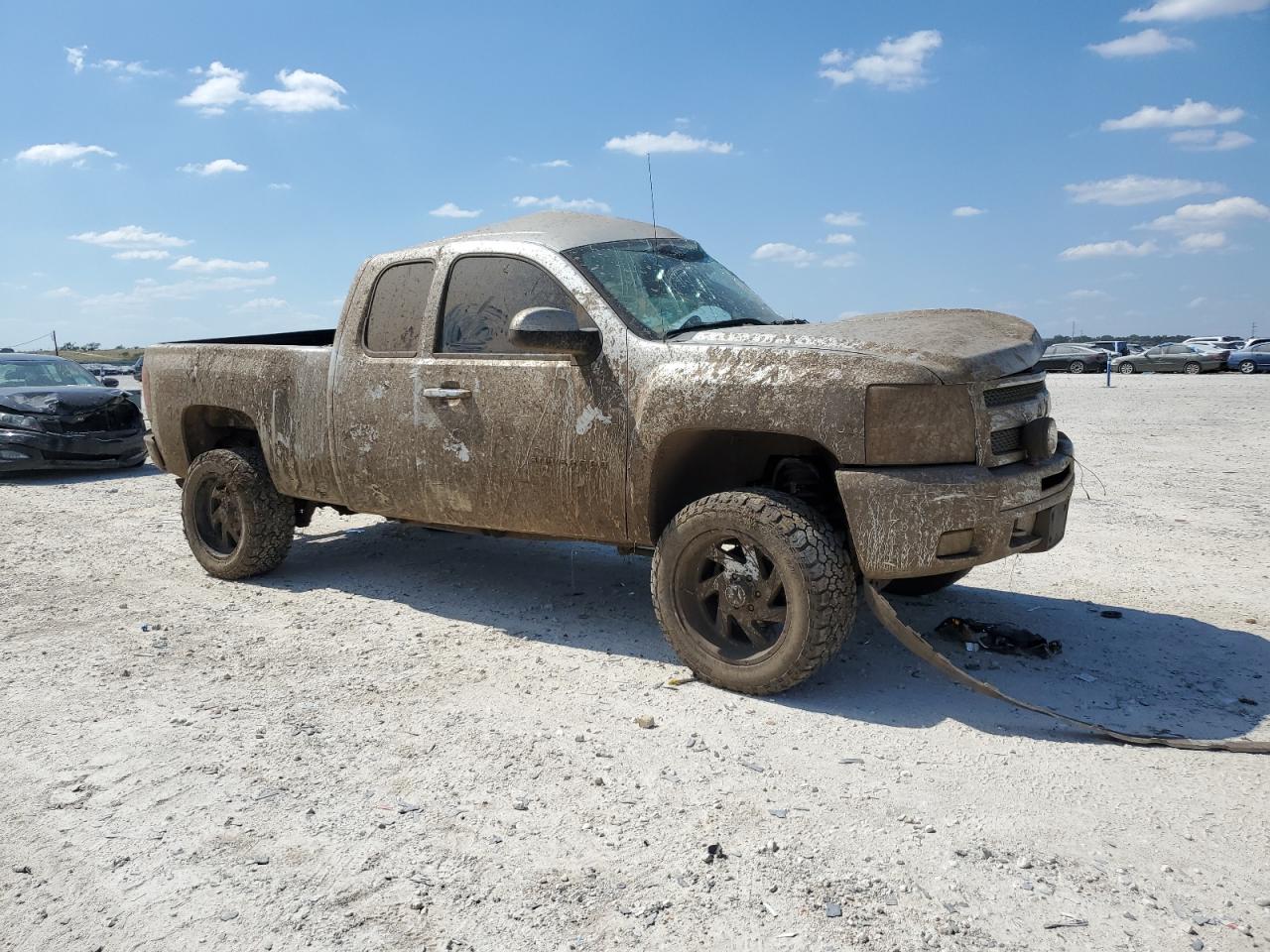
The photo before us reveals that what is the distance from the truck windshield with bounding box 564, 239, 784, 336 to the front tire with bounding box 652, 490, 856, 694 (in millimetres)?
941

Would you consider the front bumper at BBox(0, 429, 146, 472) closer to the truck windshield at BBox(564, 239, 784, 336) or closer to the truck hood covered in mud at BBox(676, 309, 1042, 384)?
the truck windshield at BBox(564, 239, 784, 336)

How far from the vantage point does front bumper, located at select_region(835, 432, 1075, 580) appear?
3.66 metres

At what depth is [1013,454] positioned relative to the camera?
13.1 feet

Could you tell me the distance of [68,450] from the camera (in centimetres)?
1117

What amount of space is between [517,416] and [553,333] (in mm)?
550

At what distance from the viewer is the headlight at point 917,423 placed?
3.68 meters

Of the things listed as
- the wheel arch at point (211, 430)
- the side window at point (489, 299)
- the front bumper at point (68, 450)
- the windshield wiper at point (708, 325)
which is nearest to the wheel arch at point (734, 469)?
the windshield wiper at point (708, 325)

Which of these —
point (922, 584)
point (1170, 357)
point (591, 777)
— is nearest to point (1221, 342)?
point (1170, 357)

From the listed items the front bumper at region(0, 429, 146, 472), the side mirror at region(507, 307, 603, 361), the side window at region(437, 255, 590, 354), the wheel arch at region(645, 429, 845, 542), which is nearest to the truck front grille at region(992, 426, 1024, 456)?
the wheel arch at region(645, 429, 845, 542)

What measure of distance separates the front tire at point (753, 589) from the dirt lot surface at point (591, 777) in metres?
0.18

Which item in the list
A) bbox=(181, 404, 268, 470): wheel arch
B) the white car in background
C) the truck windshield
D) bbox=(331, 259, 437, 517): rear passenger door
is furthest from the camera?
the white car in background

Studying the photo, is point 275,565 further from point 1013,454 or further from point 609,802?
point 1013,454

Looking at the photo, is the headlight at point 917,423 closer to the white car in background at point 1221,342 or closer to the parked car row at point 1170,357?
the parked car row at point 1170,357

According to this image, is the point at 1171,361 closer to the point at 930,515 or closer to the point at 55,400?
the point at 55,400
